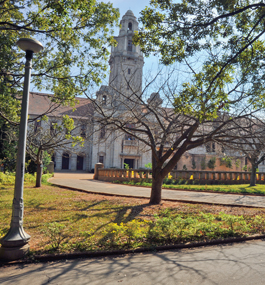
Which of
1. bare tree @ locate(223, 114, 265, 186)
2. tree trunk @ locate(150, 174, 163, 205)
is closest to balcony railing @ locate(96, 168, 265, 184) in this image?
bare tree @ locate(223, 114, 265, 186)

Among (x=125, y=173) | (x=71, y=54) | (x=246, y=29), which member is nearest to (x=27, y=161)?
(x=125, y=173)

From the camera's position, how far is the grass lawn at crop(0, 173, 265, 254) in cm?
575

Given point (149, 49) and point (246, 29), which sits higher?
point (246, 29)

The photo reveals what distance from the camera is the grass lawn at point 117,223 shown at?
18.9 feet

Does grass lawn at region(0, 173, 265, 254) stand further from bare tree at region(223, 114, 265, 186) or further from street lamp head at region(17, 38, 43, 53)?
street lamp head at region(17, 38, 43, 53)

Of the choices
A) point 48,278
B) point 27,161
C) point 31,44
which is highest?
point 31,44

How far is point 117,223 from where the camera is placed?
7566mm

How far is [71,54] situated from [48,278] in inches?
335

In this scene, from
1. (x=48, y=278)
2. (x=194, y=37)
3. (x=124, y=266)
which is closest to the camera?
(x=48, y=278)

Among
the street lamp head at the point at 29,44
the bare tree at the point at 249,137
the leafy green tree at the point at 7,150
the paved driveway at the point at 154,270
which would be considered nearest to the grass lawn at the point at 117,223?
the paved driveway at the point at 154,270

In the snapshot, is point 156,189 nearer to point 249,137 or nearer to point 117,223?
point 117,223

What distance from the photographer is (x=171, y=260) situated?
16.5ft

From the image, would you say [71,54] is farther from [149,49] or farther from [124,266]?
[124,266]

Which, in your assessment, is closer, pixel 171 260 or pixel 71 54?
pixel 171 260
